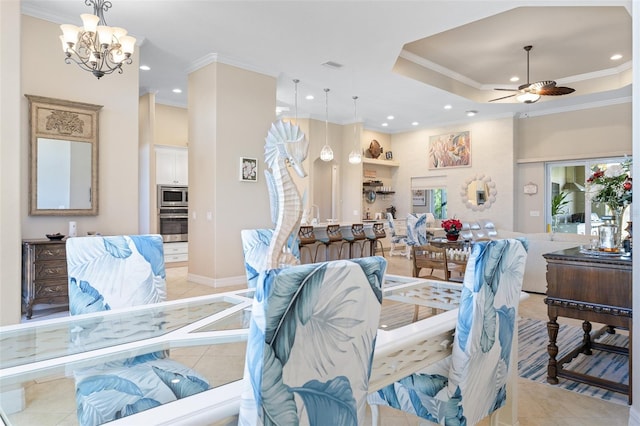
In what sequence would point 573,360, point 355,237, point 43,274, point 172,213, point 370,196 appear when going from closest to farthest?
point 573,360, point 43,274, point 355,237, point 172,213, point 370,196

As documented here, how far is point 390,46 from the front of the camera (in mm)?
5480

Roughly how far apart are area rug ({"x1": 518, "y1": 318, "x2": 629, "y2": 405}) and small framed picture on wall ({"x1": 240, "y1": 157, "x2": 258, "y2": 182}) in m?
4.23

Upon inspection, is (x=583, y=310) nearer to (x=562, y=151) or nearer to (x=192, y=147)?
(x=192, y=147)

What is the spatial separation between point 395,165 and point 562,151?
409cm

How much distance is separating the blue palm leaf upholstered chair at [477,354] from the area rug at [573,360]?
1361mm

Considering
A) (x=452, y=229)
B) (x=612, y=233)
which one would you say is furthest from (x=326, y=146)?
(x=612, y=233)

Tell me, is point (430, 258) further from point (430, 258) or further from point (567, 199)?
point (567, 199)

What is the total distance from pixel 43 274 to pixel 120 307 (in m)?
2.64

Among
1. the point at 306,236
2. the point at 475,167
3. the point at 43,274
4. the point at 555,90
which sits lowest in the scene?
the point at 43,274

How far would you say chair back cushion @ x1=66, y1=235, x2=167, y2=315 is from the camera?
1.95 metres

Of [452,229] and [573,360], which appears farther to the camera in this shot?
[452,229]

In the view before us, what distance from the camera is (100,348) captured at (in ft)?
4.48

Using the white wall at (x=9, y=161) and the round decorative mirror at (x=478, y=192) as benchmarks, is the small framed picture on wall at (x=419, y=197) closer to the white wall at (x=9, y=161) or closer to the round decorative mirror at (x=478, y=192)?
the round decorative mirror at (x=478, y=192)

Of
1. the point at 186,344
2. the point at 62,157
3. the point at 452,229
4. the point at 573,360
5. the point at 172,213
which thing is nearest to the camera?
the point at 186,344
